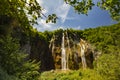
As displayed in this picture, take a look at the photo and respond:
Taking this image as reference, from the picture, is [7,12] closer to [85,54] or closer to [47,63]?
[85,54]

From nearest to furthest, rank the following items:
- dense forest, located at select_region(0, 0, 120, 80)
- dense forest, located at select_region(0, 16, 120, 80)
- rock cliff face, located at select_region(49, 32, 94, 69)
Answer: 1. dense forest, located at select_region(0, 0, 120, 80)
2. dense forest, located at select_region(0, 16, 120, 80)
3. rock cliff face, located at select_region(49, 32, 94, 69)

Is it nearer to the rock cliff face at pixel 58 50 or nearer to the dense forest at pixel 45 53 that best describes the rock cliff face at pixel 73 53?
the rock cliff face at pixel 58 50

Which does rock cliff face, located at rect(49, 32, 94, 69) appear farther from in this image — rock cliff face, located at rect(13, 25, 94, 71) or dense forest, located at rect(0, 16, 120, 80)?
dense forest, located at rect(0, 16, 120, 80)

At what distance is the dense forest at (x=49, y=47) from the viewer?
9.07 metres

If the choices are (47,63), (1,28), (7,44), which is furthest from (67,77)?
(1,28)

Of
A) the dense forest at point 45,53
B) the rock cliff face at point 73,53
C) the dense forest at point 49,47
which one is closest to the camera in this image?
the dense forest at point 49,47

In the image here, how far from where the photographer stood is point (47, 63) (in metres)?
46.7

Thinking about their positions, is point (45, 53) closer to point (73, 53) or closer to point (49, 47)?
point (49, 47)

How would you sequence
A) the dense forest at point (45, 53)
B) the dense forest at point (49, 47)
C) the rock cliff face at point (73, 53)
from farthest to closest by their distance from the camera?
the rock cliff face at point (73, 53)
the dense forest at point (45, 53)
the dense forest at point (49, 47)

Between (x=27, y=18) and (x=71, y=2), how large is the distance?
1740mm

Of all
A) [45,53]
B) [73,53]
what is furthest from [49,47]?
[73,53]

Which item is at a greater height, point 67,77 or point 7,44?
point 7,44

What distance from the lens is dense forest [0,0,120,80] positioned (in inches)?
357

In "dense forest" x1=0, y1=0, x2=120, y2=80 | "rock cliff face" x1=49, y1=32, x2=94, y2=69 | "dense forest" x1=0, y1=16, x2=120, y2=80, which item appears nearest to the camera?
"dense forest" x1=0, y1=0, x2=120, y2=80
